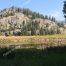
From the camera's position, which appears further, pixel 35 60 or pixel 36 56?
pixel 36 56

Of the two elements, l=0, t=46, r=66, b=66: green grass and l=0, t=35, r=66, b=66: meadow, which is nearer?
l=0, t=46, r=66, b=66: green grass

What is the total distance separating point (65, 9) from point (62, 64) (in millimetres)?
23008

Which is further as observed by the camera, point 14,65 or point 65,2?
point 65,2

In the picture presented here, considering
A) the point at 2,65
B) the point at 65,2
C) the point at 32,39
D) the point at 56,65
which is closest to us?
the point at 56,65

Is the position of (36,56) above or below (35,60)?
below

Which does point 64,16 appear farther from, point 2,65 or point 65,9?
point 2,65

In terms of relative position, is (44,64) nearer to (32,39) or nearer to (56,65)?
(56,65)

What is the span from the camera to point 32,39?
131875 millimetres

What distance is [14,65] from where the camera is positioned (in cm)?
2342

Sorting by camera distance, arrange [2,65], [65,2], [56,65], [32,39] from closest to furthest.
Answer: [56,65], [2,65], [65,2], [32,39]

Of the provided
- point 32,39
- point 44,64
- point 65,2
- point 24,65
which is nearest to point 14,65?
point 24,65

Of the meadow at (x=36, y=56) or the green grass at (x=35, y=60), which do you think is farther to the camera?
the meadow at (x=36, y=56)

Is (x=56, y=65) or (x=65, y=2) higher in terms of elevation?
(x=65, y=2)

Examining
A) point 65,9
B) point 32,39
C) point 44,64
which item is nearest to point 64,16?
point 65,9
